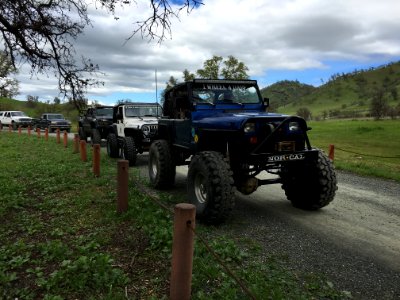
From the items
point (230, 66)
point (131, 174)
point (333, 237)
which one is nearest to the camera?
point (333, 237)

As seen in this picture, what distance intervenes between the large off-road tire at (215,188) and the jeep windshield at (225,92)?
1.54 metres

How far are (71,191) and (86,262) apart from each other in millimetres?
3980

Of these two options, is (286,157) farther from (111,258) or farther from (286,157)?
(111,258)

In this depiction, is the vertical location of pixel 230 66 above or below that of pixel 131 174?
above

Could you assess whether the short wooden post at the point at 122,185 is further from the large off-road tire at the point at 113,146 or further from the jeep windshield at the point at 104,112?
the jeep windshield at the point at 104,112

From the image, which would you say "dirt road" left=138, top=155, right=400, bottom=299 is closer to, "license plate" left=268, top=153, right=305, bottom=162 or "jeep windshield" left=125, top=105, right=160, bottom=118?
"license plate" left=268, top=153, right=305, bottom=162

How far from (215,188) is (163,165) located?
2.66 meters

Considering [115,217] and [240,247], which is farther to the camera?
[115,217]

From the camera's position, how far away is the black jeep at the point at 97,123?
53.6 feet

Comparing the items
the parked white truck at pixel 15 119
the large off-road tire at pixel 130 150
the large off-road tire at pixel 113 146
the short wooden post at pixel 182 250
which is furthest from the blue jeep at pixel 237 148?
the parked white truck at pixel 15 119

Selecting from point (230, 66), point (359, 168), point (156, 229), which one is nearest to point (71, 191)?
point (156, 229)

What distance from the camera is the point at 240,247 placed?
4625 millimetres

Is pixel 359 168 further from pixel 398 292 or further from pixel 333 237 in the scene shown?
pixel 398 292

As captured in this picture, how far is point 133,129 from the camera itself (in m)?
11.8
